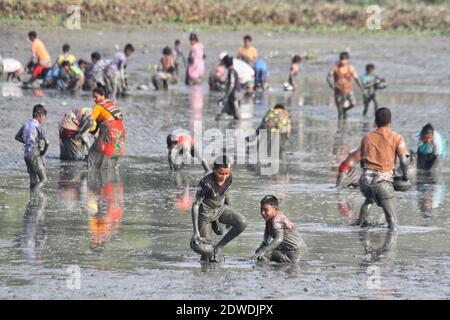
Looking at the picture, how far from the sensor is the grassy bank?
4556cm

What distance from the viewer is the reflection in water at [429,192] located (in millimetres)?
17031

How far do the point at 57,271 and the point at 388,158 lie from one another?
4.54 m

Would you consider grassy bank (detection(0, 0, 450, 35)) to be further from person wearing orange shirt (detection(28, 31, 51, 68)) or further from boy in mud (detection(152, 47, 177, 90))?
person wearing orange shirt (detection(28, 31, 51, 68))

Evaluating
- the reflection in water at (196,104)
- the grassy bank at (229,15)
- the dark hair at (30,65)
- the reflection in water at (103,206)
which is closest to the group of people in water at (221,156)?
the dark hair at (30,65)

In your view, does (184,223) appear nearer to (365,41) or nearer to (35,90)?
(35,90)

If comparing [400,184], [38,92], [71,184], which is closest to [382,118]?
[400,184]

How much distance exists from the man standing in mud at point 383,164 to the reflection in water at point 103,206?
3002 millimetres

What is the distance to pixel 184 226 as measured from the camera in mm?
15180

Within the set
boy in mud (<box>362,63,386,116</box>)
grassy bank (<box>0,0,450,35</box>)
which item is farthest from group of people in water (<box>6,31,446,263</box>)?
grassy bank (<box>0,0,450,35</box>)

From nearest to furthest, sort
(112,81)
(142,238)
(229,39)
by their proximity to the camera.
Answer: (142,238) < (112,81) < (229,39)

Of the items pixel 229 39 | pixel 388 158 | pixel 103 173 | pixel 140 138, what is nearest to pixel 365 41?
pixel 229 39

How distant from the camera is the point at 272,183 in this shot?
62.0ft

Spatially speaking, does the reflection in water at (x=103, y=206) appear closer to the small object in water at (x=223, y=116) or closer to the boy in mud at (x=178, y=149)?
the boy in mud at (x=178, y=149)

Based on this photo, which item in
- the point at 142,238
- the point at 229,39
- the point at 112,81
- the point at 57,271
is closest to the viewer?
the point at 57,271
